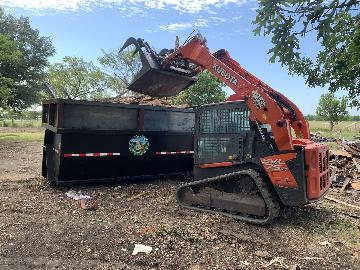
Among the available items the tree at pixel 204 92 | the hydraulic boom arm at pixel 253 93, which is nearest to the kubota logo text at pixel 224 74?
the hydraulic boom arm at pixel 253 93

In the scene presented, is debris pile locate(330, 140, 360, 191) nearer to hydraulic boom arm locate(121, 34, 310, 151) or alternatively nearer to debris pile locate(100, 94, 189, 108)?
hydraulic boom arm locate(121, 34, 310, 151)

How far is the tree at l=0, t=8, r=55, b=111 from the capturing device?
30438 millimetres

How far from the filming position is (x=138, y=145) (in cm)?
914

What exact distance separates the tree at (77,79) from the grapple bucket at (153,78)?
144 feet

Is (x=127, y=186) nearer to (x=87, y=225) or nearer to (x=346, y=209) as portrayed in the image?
(x=87, y=225)

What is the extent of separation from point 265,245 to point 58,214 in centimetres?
388

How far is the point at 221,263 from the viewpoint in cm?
479

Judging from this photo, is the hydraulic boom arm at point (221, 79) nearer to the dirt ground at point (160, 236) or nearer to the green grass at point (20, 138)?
the dirt ground at point (160, 236)

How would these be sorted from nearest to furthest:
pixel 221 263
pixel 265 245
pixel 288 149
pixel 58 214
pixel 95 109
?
pixel 221 263 < pixel 265 245 < pixel 288 149 < pixel 58 214 < pixel 95 109

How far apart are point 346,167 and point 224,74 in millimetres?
7190

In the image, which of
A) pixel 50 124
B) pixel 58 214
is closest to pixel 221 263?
pixel 58 214

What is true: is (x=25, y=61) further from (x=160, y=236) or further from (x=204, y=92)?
(x=160, y=236)

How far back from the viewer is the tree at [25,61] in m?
30.4

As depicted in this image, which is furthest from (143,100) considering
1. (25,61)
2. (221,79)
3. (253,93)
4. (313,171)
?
(25,61)
